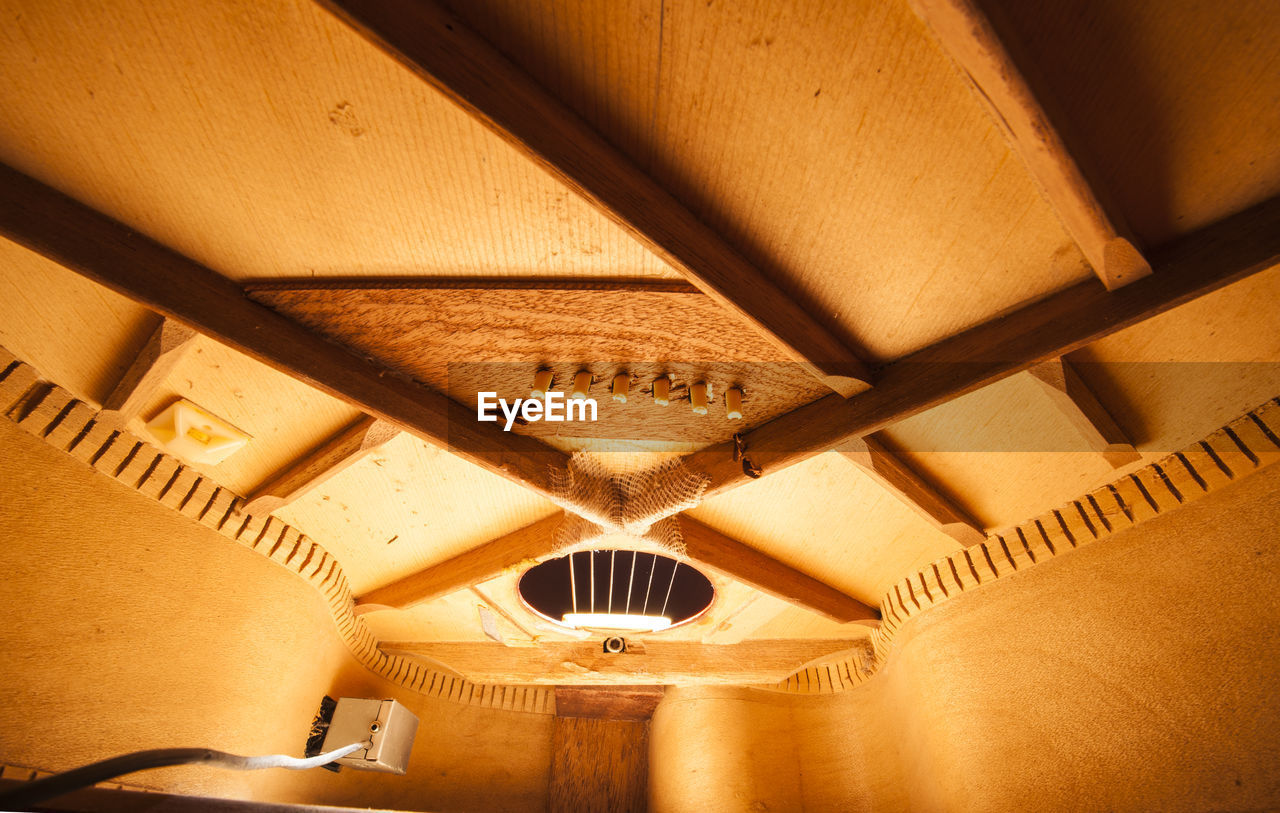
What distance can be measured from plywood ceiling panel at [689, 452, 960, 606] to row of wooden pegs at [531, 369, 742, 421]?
0.72 metres

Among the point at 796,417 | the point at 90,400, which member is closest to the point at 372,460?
Result: the point at 90,400

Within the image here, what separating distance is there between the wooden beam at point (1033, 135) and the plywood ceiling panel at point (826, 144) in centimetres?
12

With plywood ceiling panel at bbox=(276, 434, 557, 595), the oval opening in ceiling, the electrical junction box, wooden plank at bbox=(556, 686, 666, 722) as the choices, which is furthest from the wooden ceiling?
wooden plank at bbox=(556, 686, 666, 722)

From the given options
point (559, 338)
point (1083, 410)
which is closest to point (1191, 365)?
point (1083, 410)

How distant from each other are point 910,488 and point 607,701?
3476 millimetres

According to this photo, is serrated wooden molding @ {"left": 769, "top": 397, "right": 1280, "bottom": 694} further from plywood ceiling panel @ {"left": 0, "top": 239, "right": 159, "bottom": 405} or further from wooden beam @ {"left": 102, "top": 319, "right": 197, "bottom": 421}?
plywood ceiling panel @ {"left": 0, "top": 239, "right": 159, "bottom": 405}

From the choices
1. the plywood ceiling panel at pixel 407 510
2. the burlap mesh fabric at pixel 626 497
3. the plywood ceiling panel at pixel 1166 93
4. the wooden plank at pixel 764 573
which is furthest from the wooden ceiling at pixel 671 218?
the wooden plank at pixel 764 573

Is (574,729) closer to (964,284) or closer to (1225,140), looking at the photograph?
(964,284)

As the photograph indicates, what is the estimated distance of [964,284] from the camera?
6.69ft

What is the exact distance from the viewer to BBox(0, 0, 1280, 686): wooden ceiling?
1.54 metres

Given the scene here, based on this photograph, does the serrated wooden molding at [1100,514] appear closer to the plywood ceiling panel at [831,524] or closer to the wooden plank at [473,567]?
the plywood ceiling panel at [831,524]

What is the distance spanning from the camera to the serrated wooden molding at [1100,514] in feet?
7.61

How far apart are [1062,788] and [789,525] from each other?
1561mm

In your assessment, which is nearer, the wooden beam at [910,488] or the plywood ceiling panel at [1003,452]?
the plywood ceiling panel at [1003,452]
